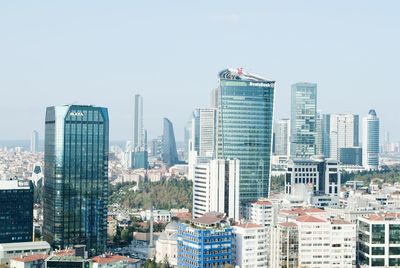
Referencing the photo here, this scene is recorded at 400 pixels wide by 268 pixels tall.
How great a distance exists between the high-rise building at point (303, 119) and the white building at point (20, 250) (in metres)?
26.5

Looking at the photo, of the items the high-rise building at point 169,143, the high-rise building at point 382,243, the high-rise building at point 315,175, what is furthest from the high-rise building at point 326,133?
the high-rise building at point 382,243

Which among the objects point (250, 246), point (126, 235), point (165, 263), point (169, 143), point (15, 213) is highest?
point (169, 143)

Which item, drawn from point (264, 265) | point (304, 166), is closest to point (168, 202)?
point (304, 166)

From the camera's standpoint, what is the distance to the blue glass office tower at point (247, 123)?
31906 millimetres

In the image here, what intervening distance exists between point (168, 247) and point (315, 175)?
15.1 meters

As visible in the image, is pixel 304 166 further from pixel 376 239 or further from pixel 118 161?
pixel 118 161

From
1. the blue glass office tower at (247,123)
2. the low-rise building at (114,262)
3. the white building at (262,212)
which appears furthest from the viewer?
the blue glass office tower at (247,123)

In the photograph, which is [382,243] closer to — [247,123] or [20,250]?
[20,250]

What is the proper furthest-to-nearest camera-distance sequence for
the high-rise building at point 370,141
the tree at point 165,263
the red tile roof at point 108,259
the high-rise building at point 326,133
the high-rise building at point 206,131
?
1. the high-rise building at point 326,133
2. the high-rise building at point 370,141
3. the high-rise building at point 206,131
4. the tree at point 165,263
5. the red tile roof at point 108,259

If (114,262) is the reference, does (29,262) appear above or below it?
below

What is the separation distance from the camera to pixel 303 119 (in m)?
50.0

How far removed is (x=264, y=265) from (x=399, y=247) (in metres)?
3.77

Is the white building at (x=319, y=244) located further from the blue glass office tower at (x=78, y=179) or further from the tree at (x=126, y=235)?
the tree at (x=126, y=235)

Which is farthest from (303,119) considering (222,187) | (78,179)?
(78,179)
